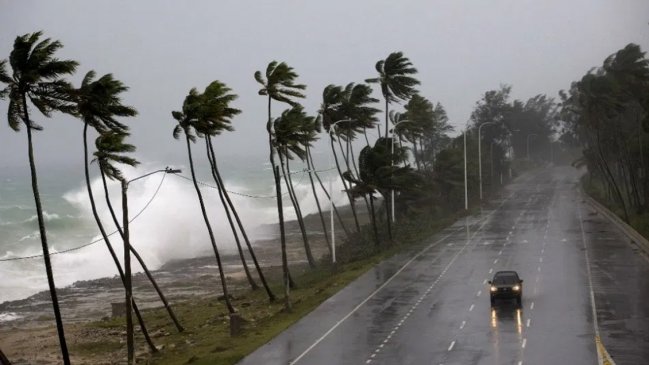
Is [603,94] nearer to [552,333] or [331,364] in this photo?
[552,333]

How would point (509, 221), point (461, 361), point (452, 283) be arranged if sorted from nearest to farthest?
1. point (461, 361)
2. point (452, 283)
3. point (509, 221)

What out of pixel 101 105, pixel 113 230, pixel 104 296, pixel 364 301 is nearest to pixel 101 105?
pixel 101 105

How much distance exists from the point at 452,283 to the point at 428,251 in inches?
643

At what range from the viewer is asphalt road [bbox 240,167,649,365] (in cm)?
3484

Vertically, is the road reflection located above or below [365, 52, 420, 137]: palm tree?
below

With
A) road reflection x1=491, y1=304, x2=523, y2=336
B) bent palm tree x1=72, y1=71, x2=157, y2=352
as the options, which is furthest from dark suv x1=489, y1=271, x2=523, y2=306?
bent palm tree x1=72, y1=71, x2=157, y2=352

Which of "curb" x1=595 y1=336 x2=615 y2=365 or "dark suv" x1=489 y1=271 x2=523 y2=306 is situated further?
"dark suv" x1=489 y1=271 x2=523 y2=306

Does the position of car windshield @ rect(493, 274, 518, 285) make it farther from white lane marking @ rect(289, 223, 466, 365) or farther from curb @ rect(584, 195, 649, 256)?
curb @ rect(584, 195, 649, 256)

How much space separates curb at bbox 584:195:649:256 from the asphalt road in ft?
2.52

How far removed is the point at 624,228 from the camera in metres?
73.7

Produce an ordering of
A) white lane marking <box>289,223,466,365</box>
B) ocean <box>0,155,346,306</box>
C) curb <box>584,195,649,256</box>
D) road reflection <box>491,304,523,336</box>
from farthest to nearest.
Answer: ocean <box>0,155,346,306</box>
curb <box>584,195,649,256</box>
road reflection <box>491,304,523,336</box>
white lane marking <box>289,223,466,365</box>

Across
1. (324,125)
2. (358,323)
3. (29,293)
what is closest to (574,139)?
(324,125)

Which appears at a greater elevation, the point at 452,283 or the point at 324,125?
the point at 324,125

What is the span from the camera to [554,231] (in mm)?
77312
